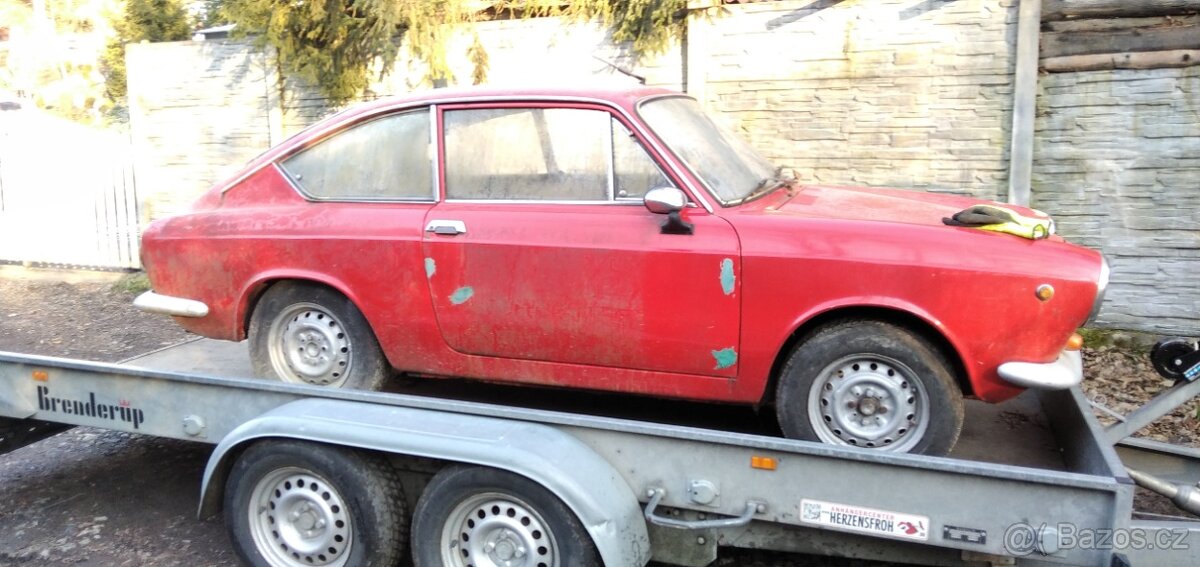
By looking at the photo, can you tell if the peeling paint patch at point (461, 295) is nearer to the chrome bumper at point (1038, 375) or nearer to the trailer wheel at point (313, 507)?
the trailer wheel at point (313, 507)

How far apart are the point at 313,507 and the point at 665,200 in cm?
190

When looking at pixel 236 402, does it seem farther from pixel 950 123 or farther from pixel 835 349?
pixel 950 123

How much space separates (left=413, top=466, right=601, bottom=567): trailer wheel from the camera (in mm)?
Answer: 3541

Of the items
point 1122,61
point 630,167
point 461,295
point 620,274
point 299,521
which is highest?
point 1122,61

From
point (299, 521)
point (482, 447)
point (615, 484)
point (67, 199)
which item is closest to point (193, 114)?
point (67, 199)

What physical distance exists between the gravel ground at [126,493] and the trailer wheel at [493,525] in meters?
1.07

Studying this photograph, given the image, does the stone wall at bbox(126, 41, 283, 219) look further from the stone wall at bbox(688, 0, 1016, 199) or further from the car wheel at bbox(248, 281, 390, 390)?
the car wheel at bbox(248, 281, 390, 390)

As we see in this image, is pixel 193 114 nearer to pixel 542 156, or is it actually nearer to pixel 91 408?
pixel 91 408

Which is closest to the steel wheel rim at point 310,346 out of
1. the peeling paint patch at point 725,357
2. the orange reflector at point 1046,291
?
the peeling paint patch at point 725,357

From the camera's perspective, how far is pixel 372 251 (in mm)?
4395

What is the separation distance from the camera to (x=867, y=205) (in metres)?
4.28

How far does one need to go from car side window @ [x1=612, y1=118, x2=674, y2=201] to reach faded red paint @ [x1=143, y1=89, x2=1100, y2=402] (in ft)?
0.21

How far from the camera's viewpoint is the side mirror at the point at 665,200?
3.88 metres

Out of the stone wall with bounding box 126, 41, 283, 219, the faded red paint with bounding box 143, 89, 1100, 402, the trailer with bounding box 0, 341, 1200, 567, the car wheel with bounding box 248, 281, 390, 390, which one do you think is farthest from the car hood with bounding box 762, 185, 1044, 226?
the stone wall with bounding box 126, 41, 283, 219
